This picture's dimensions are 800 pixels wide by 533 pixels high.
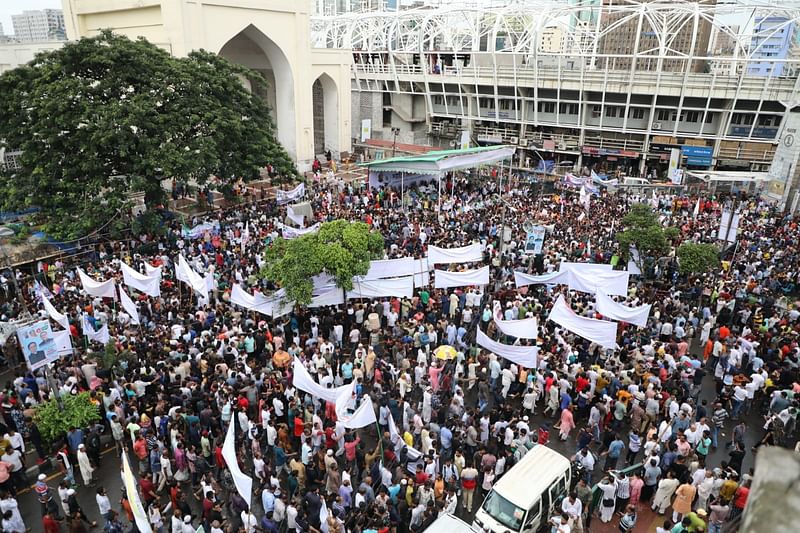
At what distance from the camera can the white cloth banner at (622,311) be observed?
12.3 m

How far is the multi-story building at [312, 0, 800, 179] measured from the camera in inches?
1388

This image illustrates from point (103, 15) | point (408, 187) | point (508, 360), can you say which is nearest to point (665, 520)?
point (508, 360)

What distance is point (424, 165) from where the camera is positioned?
80.0 ft

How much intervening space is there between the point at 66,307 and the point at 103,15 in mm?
22220

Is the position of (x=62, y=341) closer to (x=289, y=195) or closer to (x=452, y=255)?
(x=452, y=255)

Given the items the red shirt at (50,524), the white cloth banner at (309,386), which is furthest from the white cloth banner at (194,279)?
the red shirt at (50,524)

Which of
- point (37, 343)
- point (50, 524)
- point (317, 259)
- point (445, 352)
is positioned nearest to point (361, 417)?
point (445, 352)

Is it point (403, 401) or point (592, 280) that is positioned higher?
point (592, 280)

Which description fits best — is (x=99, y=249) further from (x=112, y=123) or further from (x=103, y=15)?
(x=103, y=15)

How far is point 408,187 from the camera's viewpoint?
1062 inches

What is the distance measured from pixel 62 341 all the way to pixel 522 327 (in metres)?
9.62

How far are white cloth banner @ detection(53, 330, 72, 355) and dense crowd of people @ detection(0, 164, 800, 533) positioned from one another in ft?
1.43

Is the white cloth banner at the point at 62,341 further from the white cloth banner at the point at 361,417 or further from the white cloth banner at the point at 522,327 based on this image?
the white cloth banner at the point at 522,327

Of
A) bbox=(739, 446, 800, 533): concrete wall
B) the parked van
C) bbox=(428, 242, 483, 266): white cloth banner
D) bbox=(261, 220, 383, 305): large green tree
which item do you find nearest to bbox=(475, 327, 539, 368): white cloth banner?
bbox=(428, 242, 483, 266): white cloth banner
